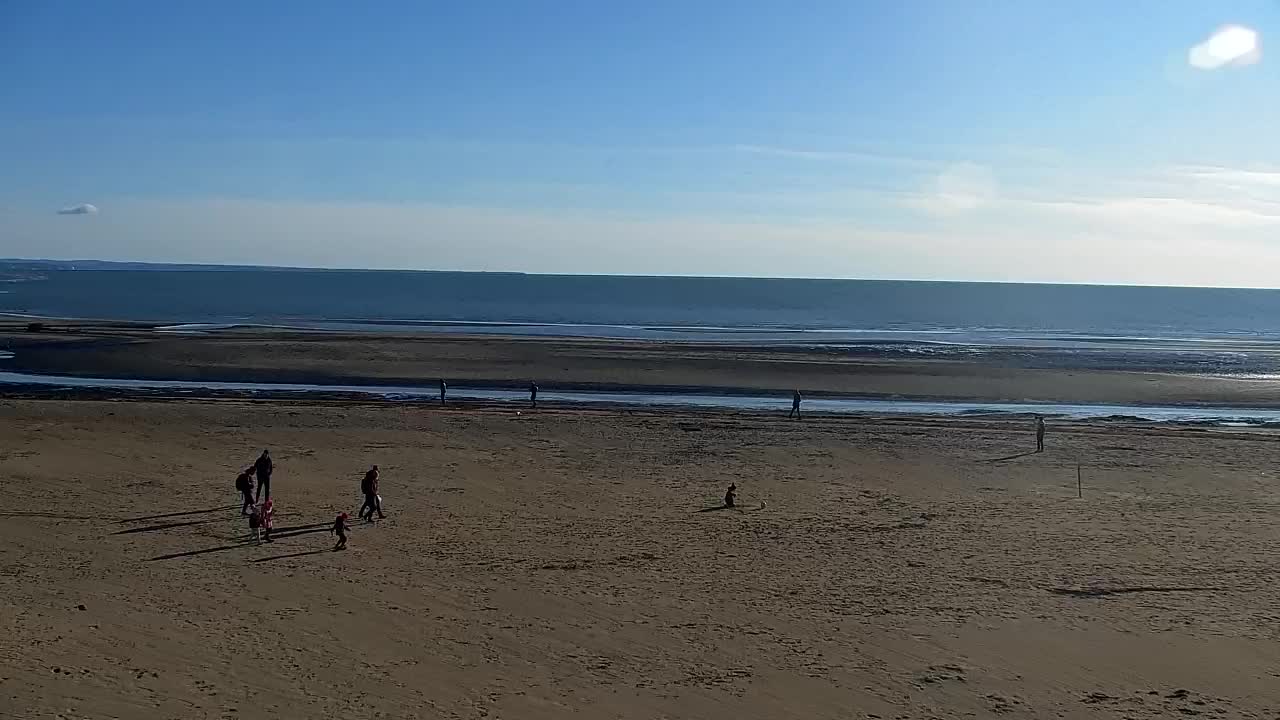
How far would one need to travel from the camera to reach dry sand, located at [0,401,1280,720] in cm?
1096

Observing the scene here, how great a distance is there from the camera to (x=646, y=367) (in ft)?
165

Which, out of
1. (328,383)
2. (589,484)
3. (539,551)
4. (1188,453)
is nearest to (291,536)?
(539,551)

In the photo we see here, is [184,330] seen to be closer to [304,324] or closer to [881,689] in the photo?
[304,324]

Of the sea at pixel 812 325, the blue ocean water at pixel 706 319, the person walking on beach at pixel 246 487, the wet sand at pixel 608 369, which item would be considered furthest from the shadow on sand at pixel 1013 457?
the blue ocean water at pixel 706 319

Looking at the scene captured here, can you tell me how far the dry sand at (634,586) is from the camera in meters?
11.0

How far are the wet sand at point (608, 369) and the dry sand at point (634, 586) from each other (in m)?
17.7

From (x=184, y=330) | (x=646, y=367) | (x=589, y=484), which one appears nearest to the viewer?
(x=589, y=484)

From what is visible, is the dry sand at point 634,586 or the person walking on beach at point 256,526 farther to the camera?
the person walking on beach at point 256,526

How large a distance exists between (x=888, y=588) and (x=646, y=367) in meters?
36.0

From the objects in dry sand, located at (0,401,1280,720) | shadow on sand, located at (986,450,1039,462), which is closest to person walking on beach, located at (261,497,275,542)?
dry sand, located at (0,401,1280,720)

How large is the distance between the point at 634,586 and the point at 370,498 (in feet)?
19.4

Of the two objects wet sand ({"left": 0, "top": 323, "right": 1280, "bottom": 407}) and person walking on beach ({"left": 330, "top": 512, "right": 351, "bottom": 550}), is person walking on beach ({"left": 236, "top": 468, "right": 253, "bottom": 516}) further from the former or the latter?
wet sand ({"left": 0, "top": 323, "right": 1280, "bottom": 407})

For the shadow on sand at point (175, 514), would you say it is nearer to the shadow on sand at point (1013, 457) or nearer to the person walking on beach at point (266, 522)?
the person walking on beach at point (266, 522)

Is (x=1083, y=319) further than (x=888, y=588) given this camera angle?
Yes
